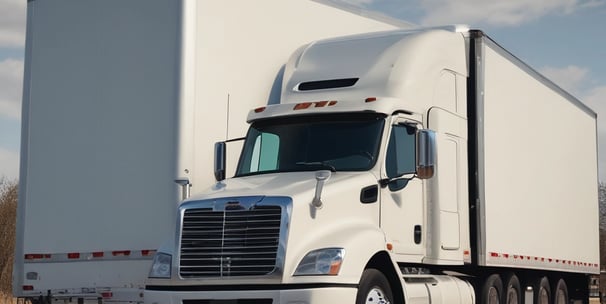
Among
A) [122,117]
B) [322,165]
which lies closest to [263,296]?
[322,165]

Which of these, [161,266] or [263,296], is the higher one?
[161,266]

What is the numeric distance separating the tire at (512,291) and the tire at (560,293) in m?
2.16

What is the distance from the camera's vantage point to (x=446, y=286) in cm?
1273

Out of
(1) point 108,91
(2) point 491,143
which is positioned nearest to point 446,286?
(2) point 491,143

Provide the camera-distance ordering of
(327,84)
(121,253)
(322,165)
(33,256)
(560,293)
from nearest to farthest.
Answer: (322,165) < (121,253) < (327,84) < (33,256) < (560,293)

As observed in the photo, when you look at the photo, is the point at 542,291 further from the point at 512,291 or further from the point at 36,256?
the point at 36,256

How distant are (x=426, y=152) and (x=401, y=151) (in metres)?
0.56

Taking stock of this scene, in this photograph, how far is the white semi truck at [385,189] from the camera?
10.3 m

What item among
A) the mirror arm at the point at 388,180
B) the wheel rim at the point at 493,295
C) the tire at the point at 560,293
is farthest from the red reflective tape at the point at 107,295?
the tire at the point at 560,293

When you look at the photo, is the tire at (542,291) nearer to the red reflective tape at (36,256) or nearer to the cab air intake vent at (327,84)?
the cab air intake vent at (327,84)

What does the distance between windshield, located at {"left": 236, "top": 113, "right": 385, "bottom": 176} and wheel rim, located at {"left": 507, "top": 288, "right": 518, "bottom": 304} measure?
15.5 ft

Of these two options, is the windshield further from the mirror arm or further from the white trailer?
the white trailer

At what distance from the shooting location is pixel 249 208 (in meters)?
10.4

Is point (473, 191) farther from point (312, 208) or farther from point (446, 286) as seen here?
point (312, 208)
